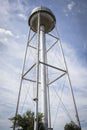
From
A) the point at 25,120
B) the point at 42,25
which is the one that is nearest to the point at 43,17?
the point at 42,25

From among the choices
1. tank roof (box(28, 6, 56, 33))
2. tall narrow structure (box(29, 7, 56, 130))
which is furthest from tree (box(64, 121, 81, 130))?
tank roof (box(28, 6, 56, 33))

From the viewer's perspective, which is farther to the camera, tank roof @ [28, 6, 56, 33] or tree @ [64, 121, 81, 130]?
tank roof @ [28, 6, 56, 33]

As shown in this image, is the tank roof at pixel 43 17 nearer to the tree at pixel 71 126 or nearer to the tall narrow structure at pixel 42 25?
the tall narrow structure at pixel 42 25

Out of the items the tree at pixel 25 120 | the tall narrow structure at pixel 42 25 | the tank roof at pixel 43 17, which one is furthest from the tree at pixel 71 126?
the tank roof at pixel 43 17

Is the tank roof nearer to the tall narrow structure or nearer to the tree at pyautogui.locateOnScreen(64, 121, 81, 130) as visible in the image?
the tall narrow structure

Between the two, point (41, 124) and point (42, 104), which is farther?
point (42, 104)

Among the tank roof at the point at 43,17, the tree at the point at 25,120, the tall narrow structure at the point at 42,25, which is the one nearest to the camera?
the tree at the point at 25,120

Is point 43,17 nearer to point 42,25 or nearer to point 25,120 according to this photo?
point 42,25

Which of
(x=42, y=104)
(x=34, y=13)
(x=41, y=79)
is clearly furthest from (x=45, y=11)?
(x=42, y=104)

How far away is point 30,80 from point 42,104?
388 centimetres

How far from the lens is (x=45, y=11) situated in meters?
20.4

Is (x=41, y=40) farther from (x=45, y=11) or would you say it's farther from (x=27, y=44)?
(x=45, y=11)

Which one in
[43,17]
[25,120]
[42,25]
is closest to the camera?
[25,120]

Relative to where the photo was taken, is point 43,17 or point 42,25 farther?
point 42,25
